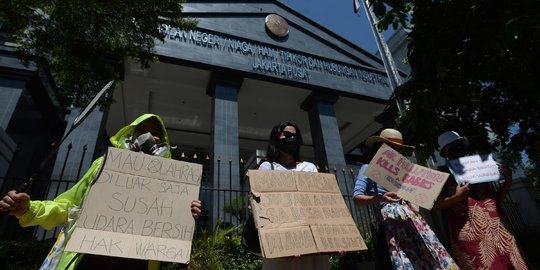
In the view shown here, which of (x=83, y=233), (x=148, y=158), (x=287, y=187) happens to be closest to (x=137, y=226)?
(x=83, y=233)

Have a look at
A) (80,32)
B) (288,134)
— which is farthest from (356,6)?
(288,134)

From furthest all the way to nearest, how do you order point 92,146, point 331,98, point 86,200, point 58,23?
point 331,98 → point 92,146 → point 58,23 → point 86,200

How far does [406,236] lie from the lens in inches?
96.0

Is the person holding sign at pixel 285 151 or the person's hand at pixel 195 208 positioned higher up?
the person holding sign at pixel 285 151

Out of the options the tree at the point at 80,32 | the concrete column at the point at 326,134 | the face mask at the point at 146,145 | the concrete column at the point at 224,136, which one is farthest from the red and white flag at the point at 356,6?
the face mask at the point at 146,145

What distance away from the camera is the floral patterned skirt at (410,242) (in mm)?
2264

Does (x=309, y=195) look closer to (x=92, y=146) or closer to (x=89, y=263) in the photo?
(x=89, y=263)

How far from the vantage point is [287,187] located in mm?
2303

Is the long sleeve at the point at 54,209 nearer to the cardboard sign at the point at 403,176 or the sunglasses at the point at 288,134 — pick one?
the sunglasses at the point at 288,134

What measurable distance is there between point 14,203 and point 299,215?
1.69 metres

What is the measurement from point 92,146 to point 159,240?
840 centimetres

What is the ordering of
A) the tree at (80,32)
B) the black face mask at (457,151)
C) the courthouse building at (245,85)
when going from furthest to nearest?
the courthouse building at (245,85)
the tree at (80,32)
the black face mask at (457,151)

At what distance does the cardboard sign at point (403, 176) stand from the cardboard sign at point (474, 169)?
398 millimetres

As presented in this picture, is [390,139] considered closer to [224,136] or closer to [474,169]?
[474,169]
